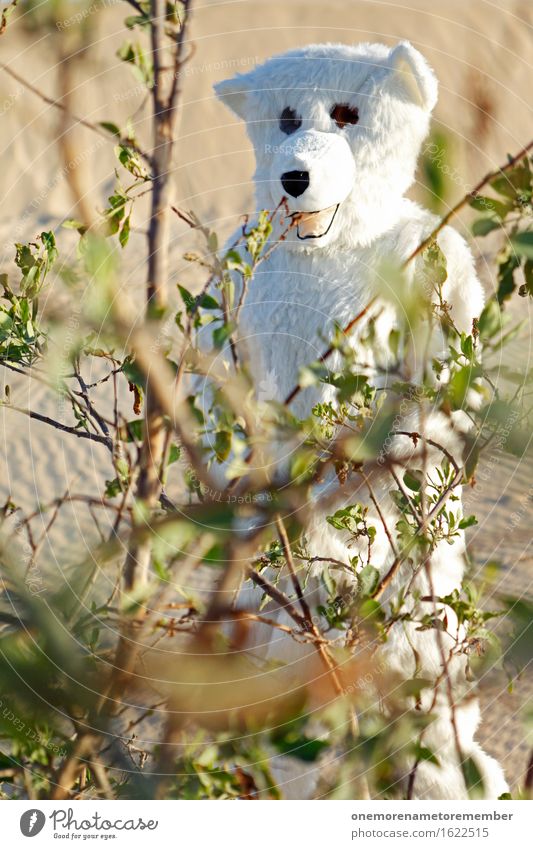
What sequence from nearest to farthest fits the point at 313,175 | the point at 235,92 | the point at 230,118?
1. the point at 313,175
2. the point at 235,92
3. the point at 230,118

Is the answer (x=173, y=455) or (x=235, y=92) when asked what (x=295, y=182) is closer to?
(x=235, y=92)

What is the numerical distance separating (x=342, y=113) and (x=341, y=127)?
0.01 meters

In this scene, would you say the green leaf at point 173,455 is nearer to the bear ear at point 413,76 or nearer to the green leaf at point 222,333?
the green leaf at point 222,333

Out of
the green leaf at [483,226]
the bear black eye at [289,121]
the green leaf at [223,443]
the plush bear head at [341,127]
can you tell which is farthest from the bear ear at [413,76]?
the green leaf at [223,443]

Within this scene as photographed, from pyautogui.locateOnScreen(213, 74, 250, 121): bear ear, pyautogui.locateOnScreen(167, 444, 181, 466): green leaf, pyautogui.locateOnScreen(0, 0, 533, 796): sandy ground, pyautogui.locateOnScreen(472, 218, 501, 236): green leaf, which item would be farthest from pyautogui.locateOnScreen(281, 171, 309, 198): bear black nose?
pyautogui.locateOnScreen(0, 0, 533, 796): sandy ground

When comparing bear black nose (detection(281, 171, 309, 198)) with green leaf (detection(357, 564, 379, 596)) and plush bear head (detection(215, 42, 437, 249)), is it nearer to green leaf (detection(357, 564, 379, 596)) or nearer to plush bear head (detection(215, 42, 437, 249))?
plush bear head (detection(215, 42, 437, 249))

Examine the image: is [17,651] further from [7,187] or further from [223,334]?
[7,187]

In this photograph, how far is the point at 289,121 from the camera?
98 centimetres

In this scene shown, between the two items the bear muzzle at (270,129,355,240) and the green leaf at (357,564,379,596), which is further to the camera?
the bear muzzle at (270,129,355,240)

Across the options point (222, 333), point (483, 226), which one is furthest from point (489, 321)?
point (222, 333)

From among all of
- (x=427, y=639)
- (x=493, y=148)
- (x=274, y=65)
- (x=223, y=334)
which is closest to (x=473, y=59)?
(x=493, y=148)

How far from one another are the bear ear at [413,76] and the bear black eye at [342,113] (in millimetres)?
55

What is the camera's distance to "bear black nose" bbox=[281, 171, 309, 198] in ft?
2.97

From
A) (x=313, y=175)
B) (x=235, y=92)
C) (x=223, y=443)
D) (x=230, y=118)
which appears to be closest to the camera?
(x=223, y=443)
